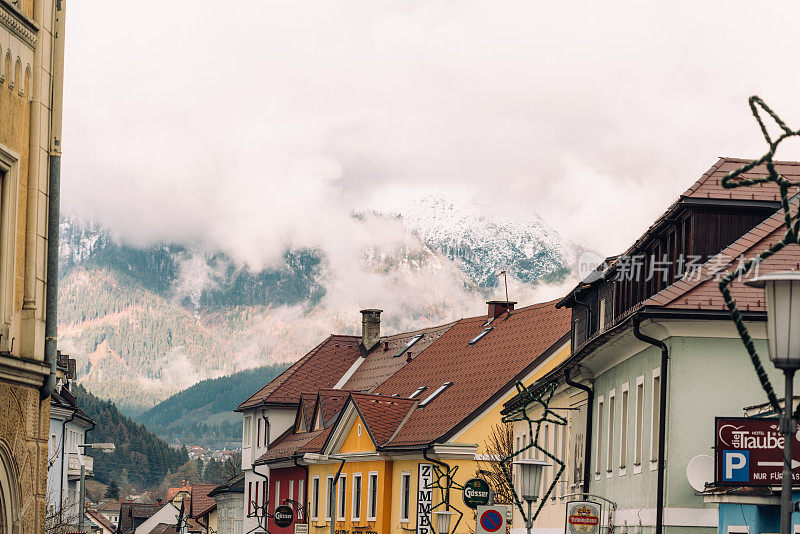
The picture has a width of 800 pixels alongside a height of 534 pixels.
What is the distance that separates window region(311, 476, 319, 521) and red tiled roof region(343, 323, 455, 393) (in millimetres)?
7049

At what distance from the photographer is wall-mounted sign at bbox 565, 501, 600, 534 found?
85.5 ft

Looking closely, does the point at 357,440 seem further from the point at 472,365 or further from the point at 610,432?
the point at 610,432

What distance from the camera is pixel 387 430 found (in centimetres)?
5459

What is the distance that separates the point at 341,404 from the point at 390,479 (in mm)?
8738

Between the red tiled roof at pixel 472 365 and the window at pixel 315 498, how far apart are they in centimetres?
497

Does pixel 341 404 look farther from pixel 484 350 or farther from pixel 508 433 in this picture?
pixel 508 433

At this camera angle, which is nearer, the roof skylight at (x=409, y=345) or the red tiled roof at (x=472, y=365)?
the red tiled roof at (x=472, y=365)

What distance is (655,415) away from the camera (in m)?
25.8

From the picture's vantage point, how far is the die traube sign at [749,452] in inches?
766

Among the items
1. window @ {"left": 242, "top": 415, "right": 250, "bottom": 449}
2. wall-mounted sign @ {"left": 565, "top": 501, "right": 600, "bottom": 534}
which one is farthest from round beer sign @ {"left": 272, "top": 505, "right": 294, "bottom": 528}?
wall-mounted sign @ {"left": 565, "top": 501, "right": 600, "bottom": 534}

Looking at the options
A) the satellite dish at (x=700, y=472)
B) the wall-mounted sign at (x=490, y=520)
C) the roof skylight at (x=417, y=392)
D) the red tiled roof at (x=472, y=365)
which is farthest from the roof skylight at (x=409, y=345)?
the satellite dish at (x=700, y=472)

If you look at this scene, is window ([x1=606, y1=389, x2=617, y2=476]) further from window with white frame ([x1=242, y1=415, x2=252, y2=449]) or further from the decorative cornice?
window with white frame ([x1=242, y1=415, x2=252, y2=449])

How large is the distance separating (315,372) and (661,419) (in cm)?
5133

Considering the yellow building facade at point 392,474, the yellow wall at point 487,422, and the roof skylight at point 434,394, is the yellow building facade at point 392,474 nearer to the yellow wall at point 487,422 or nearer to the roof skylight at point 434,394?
the yellow wall at point 487,422
